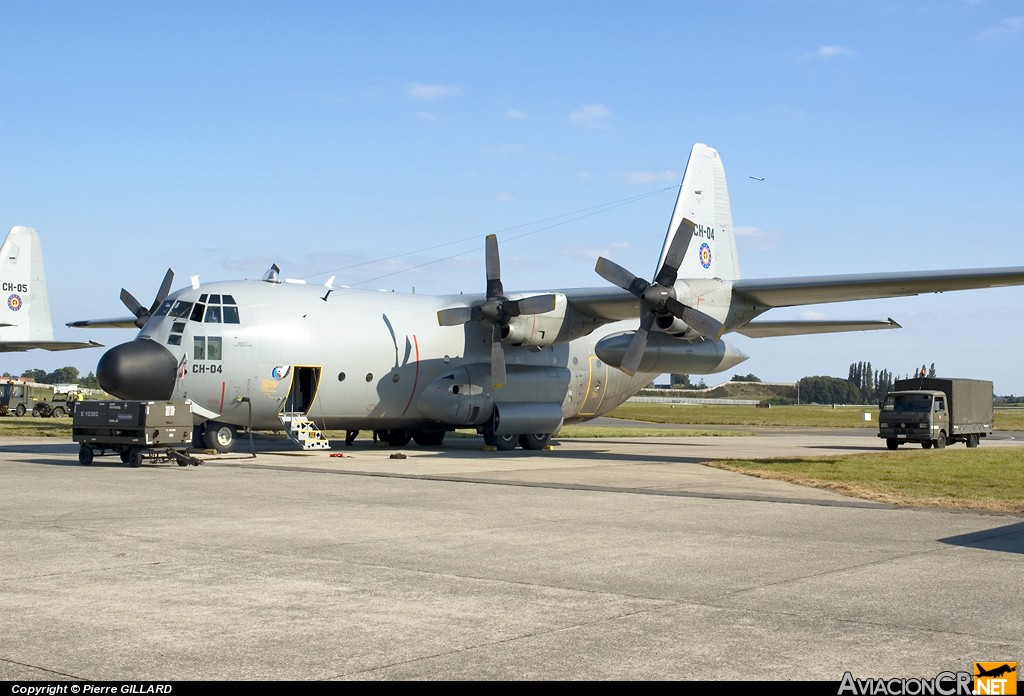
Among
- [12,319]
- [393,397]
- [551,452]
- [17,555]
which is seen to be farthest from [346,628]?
[12,319]

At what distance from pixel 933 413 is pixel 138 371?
2585cm

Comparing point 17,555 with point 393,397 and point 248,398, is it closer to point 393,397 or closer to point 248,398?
point 248,398

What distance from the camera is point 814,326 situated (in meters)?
33.3

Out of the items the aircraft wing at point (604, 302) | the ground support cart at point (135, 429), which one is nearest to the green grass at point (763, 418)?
the aircraft wing at point (604, 302)

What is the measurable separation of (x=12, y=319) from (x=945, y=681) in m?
54.1

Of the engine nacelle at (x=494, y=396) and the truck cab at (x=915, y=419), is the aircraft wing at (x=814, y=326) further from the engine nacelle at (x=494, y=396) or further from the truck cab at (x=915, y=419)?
the engine nacelle at (x=494, y=396)

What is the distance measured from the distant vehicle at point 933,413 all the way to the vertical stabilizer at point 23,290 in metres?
40.0

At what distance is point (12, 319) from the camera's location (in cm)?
5197

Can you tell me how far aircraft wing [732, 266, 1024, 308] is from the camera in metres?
24.0

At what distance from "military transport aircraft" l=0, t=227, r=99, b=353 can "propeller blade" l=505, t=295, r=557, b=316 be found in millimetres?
30033

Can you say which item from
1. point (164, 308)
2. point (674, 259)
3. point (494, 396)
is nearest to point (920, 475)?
point (674, 259)

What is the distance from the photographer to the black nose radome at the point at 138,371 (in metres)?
23.3

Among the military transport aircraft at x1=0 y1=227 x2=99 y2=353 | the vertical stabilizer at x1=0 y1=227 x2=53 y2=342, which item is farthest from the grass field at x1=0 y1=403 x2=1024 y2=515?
the vertical stabilizer at x1=0 y1=227 x2=53 y2=342

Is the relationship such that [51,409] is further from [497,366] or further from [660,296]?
[660,296]
